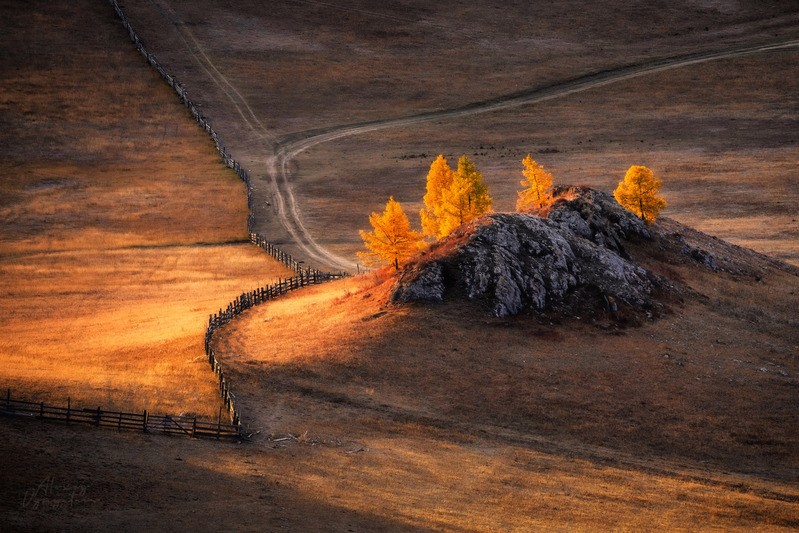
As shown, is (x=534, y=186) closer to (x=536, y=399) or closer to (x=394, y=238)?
(x=394, y=238)

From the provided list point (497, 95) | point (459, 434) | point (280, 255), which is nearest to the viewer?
point (459, 434)

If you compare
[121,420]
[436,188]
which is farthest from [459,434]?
[436,188]

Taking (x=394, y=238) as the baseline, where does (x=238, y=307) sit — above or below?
below

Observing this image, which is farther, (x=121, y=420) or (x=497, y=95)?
(x=497, y=95)

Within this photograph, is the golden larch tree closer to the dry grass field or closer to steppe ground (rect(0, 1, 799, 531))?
steppe ground (rect(0, 1, 799, 531))

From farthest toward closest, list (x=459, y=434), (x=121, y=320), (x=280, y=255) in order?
(x=280, y=255) → (x=121, y=320) → (x=459, y=434)

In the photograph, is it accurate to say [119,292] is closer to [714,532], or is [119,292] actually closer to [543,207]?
[543,207]

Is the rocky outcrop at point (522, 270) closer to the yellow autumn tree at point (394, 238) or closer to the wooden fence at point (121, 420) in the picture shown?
the yellow autumn tree at point (394, 238)

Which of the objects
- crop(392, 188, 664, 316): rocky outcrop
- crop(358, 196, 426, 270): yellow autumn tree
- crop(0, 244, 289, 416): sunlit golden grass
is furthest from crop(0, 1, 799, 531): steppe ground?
crop(358, 196, 426, 270): yellow autumn tree
